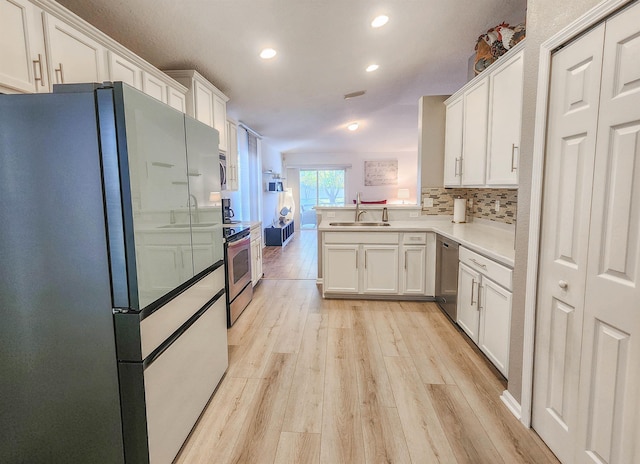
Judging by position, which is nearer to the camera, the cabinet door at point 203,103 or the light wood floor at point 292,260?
the cabinet door at point 203,103

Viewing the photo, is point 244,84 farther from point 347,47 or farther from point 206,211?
point 206,211

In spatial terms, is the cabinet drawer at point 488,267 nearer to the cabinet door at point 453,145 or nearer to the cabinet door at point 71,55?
the cabinet door at point 453,145

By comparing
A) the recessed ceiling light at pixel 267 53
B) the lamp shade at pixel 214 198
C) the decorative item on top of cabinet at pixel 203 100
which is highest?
the recessed ceiling light at pixel 267 53

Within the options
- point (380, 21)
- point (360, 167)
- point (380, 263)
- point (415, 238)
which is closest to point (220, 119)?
point (380, 21)

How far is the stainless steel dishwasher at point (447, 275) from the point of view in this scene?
2.97 meters

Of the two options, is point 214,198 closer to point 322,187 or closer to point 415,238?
point 415,238

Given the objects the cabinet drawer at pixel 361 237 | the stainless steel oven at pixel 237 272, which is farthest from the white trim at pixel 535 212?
the stainless steel oven at pixel 237 272

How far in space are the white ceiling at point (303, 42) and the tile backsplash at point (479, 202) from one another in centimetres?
156

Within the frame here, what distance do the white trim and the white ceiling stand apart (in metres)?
1.47

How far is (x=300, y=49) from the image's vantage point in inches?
121

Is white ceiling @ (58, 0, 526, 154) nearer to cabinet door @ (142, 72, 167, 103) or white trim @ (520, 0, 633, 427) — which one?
cabinet door @ (142, 72, 167, 103)

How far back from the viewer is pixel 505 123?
2.49 m

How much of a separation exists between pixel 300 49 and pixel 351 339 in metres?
2.69

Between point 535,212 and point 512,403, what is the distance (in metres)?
1.11
